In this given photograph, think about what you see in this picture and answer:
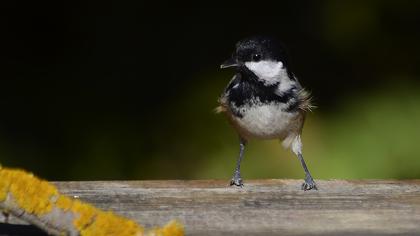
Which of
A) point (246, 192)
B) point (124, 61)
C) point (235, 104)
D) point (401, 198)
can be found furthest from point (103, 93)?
point (401, 198)

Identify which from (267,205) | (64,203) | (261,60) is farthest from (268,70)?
(64,203)

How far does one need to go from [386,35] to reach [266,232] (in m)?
1.68

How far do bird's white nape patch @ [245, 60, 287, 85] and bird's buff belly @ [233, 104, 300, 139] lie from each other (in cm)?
9

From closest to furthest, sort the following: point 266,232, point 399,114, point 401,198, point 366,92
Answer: point 266,232 → point 401,198 → point 399,114 → point 366,92

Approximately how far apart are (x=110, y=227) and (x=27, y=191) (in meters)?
0.17

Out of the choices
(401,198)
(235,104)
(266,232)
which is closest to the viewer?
(266,232)

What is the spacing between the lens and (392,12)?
3053mm

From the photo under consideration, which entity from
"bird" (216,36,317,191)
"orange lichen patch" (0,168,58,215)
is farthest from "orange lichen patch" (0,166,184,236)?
"bird" (216,36,317,191)

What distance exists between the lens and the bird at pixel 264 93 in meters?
2.38

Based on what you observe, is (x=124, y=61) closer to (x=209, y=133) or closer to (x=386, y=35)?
(x=209, y=133)

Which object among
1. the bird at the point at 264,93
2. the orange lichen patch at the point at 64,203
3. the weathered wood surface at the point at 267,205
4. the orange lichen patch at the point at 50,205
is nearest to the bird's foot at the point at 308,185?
the weathered wood surface at the point at 267,205

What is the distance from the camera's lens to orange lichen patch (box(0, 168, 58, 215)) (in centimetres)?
136

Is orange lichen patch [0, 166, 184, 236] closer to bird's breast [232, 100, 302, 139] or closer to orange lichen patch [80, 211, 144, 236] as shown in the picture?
orange lichen patch [80, 211, 144, 236]

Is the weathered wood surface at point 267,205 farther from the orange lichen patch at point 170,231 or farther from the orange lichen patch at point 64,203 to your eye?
the orange lichen patch at point 64,203
